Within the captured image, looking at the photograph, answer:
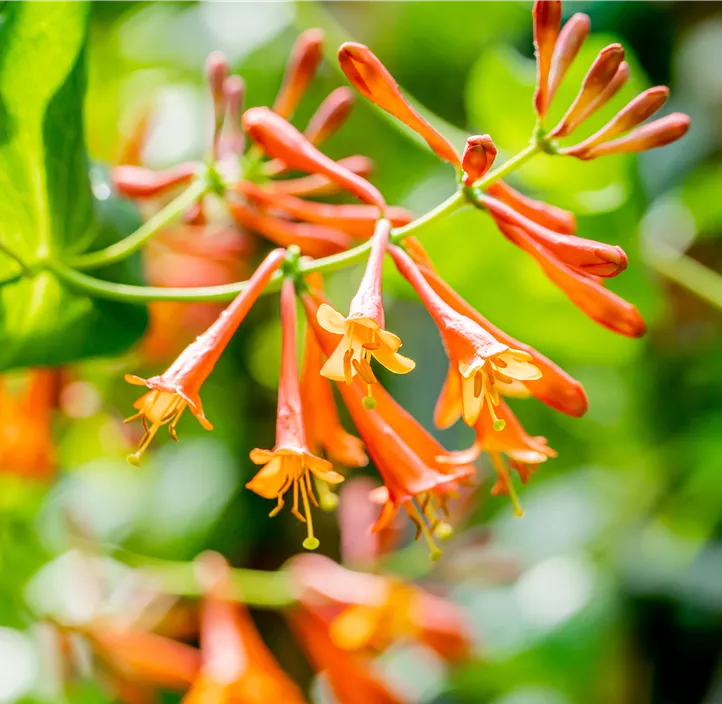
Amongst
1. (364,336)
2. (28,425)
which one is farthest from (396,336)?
(28,425)

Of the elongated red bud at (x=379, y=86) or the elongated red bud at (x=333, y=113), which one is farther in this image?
the elongated red bud at (x=333, y=113)

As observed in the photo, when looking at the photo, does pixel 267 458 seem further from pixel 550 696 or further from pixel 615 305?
pixel 550 696

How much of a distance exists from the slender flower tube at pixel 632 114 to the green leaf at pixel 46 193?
0.35 m

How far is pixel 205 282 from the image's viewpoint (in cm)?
107

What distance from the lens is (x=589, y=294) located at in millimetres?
535

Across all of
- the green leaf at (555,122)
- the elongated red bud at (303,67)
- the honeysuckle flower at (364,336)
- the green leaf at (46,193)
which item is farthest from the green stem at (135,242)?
the green leaf at (555,122)

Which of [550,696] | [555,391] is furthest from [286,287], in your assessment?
[550,696]

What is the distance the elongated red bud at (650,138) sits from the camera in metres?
0.54

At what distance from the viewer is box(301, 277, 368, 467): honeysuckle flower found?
1.99ft

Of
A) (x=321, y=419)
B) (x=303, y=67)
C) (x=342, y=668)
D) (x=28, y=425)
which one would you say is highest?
(x=303, y=67)

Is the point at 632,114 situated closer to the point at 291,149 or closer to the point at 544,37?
the point at 544,37

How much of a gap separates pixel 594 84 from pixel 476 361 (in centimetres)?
21

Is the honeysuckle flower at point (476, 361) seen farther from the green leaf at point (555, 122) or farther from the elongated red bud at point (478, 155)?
the green leaf at point (555, 122)

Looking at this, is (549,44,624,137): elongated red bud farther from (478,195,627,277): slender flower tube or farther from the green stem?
the green stem
